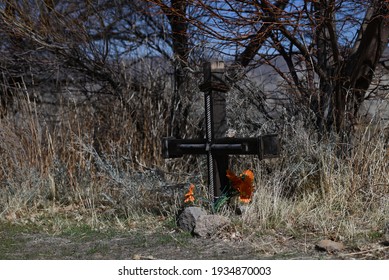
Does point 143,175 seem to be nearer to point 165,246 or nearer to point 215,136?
point 215,136

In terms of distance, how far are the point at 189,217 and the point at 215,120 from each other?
3.71 feet

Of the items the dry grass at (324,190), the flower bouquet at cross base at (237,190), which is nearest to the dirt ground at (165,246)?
the dry grass at (324,190)

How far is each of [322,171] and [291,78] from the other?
1774 mm

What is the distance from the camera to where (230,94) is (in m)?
8.70

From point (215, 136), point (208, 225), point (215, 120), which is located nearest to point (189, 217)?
point (208, 225)

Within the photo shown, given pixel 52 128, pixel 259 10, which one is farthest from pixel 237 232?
pixel 52 128

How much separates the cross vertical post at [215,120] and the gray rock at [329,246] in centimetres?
158

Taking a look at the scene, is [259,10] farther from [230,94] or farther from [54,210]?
[54,210]

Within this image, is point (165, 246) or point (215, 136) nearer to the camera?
point (165, 246)

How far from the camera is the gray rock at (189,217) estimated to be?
654cm

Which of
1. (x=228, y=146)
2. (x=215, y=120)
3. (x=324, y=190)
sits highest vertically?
(x=215, y=120)

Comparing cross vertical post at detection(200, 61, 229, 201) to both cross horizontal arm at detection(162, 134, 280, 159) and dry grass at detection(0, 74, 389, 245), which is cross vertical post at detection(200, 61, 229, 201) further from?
dry grass at detection(0, 74, 389, 245)

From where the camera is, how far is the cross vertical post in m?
7.15

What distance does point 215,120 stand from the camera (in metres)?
7.18
